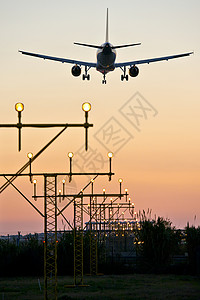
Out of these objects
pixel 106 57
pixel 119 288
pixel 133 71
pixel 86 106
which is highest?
pixel 106 57

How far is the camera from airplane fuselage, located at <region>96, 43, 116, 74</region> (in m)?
58.5

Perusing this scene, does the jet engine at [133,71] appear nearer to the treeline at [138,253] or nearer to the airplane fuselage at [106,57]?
the airplane fuselage at [106,57]

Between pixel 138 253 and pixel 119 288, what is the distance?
1333 centimetres

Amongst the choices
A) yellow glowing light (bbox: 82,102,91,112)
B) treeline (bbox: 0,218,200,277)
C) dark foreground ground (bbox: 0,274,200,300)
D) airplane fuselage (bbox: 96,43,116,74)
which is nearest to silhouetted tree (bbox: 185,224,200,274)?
treeline (bbox: 0,218,200,277)

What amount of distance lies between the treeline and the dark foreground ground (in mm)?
2560

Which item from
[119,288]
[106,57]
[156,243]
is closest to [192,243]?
[156,243]

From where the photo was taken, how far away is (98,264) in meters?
42.8

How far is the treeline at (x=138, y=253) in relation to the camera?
42.3m

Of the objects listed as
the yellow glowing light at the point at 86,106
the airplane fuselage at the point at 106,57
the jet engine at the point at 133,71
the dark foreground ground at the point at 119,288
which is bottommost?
the dark foreground ground at the point at 119,288

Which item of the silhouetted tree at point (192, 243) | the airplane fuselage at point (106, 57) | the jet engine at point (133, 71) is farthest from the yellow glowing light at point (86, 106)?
the jet engine at point (133, 71)

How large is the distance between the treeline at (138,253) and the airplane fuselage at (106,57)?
19.9 metres

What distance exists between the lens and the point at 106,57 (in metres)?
58.8

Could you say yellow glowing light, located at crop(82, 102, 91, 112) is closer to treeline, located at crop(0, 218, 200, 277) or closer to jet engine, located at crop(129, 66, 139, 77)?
treeline, located at crop(0, 218, 200, 277)

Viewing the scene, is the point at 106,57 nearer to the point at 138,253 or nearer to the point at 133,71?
the point at 133,71
